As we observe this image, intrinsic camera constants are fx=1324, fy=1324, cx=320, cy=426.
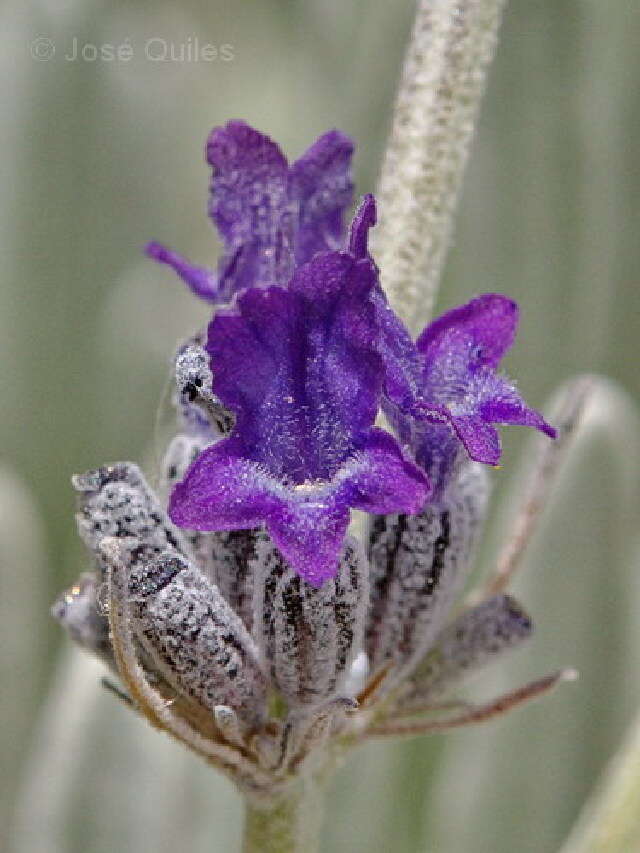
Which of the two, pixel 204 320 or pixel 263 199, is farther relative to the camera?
pixel 204 320

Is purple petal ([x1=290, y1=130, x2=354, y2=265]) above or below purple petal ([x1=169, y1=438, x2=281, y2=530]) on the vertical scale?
above

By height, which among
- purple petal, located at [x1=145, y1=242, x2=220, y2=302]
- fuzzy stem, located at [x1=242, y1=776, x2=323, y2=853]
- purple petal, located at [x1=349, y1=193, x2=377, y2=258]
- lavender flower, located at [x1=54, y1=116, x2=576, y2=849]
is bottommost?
fuzzy stem, located at [x1=242, y1=776, x2=323, y2=853]

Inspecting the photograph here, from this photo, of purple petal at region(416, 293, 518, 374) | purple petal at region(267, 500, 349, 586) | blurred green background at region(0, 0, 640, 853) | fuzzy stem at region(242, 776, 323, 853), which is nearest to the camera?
purple petal at region(267, 500, 349, 586)

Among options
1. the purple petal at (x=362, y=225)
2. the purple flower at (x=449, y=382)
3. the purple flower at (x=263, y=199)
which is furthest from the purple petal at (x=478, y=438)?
the purple flower at (x=263, y=199)

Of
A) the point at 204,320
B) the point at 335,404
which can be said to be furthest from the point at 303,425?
the point at 204,320

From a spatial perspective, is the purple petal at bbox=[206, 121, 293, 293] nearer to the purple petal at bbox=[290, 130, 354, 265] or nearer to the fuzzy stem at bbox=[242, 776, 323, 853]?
the purple petal at bbox=[290, 130, 354, 265]

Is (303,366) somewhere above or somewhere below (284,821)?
above

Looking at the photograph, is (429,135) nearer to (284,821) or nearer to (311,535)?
(311,535)

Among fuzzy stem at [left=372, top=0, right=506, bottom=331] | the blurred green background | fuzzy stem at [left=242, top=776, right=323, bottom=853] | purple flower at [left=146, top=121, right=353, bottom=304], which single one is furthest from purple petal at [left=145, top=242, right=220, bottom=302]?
the blurred green background
